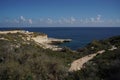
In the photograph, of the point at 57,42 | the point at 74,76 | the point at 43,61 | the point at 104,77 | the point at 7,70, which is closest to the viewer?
the point at 104,77

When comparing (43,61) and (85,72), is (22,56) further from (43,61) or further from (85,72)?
(85,72)

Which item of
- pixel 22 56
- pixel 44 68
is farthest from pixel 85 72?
pixel 22 56

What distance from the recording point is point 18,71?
12.2 metres

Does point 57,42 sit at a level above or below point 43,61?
below

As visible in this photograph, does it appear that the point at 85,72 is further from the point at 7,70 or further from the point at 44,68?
the point at 7,70

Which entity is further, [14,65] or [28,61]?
[28,61]

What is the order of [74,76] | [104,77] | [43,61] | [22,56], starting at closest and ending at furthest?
[104,77]
[74,76]
[43,61]
[22,56]

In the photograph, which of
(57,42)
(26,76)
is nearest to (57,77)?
(26,76)

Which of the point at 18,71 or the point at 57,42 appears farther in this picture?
the point at 57,42

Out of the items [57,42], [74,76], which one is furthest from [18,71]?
[57,42]

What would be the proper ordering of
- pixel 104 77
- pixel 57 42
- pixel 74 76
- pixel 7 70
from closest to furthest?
pixel 104 77 < pixel 74 76 < pixel 7 70 < pixel 57 42

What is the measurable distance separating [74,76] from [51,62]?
2648 millimetres

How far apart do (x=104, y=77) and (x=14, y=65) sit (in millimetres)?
5214

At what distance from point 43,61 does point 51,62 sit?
0.49 m
